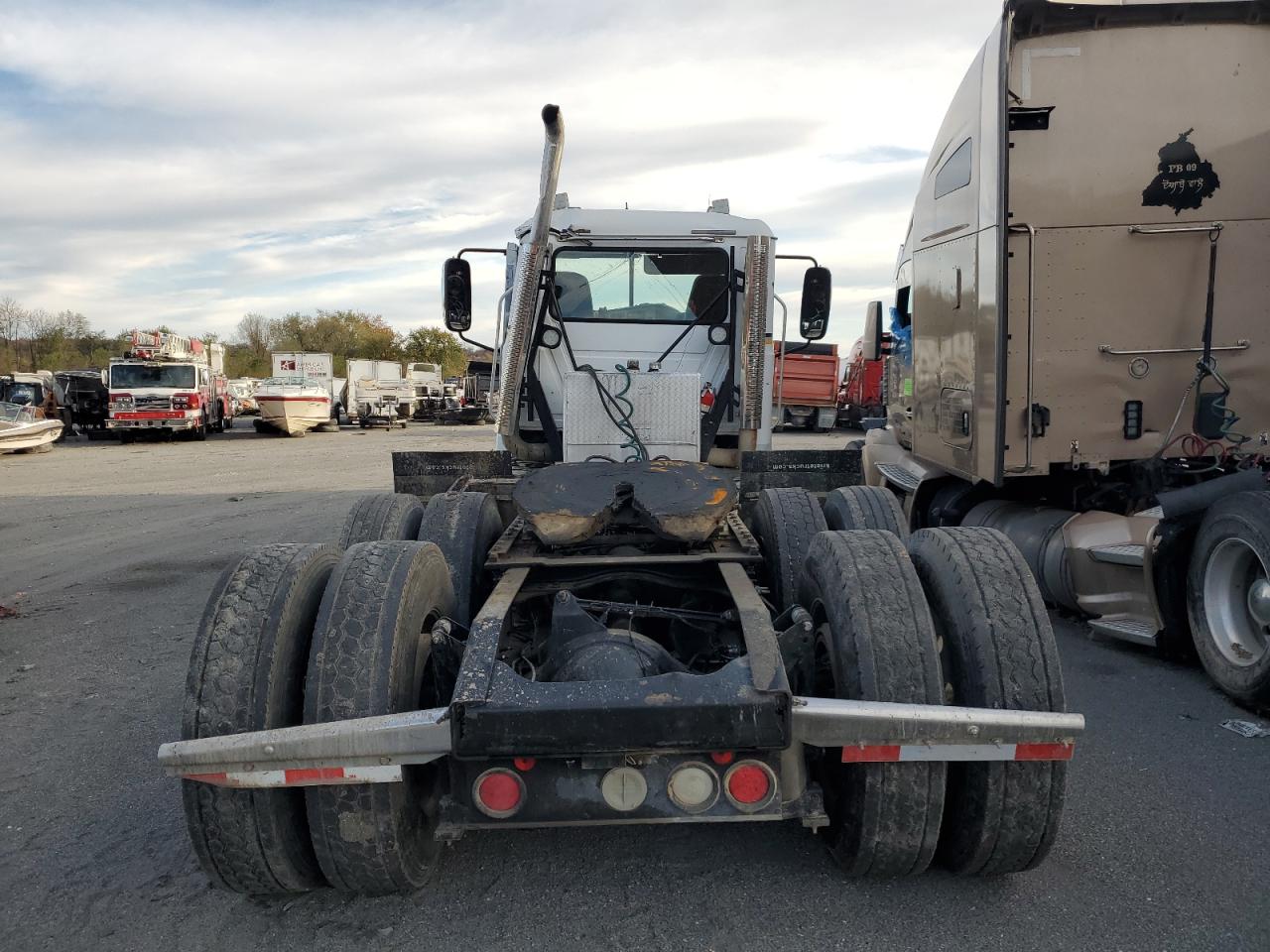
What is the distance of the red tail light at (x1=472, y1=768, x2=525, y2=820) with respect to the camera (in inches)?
101

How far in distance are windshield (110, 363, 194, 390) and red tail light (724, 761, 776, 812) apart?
30.1 metres

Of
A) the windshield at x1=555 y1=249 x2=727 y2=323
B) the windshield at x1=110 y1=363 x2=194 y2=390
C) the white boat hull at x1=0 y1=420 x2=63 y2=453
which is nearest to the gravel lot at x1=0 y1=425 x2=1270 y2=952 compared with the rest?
the windshield at x1=555 y1=249 x2=727 y2=323

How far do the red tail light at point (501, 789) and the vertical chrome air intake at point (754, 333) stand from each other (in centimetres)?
394

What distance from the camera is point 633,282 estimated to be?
6.32 m

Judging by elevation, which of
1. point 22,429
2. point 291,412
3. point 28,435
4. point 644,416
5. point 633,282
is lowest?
point 28,435

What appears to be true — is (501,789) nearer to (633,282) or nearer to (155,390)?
(633,282)

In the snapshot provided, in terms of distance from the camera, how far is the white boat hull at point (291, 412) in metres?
30.5

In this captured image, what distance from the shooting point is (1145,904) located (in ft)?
9.32

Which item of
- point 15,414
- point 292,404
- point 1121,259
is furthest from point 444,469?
point 292,404

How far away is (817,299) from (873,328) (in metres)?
2.62

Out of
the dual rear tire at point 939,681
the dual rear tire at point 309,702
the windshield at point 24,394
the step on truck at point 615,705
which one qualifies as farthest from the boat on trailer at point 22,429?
the dual rear tire at point 939,681

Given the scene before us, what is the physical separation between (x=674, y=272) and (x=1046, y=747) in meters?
4.45

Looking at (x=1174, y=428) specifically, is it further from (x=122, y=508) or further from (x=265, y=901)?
(x=122, y=508)

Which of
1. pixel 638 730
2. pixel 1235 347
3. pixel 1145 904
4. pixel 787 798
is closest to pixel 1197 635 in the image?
pixel 1235 347
